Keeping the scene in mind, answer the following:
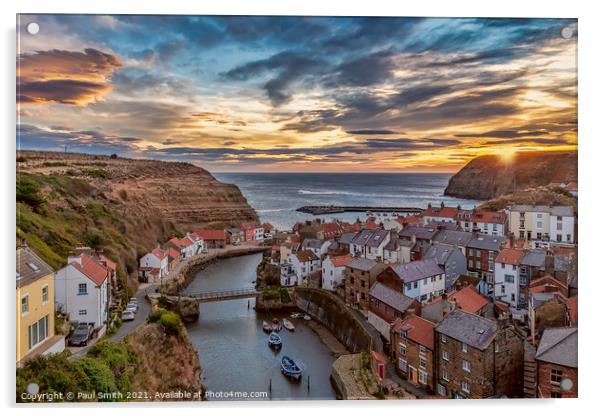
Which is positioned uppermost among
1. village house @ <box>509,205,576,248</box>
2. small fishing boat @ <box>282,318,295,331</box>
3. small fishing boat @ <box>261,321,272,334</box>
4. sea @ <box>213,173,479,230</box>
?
sea @ <box>213,173,479,230</box>

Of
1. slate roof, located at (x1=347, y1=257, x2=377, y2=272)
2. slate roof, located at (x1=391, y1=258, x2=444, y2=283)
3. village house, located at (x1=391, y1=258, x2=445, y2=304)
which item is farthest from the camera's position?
slate roof, located at (x1=347, y1=257, x2=377, y2=272)

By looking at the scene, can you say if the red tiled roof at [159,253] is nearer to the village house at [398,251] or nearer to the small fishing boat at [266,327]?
the small fishing boat at [266,327]

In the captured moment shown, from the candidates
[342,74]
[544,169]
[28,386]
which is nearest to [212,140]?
[342,74]

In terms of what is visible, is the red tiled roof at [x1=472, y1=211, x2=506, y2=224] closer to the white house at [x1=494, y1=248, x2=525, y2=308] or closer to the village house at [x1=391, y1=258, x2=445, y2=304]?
the white house at [x1=494, y1=248, x2=525, y2=308]

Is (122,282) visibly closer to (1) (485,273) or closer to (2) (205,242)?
(2) (205,242)

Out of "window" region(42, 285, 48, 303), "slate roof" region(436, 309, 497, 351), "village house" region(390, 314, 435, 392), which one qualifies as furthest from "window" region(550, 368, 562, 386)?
"window" region(42, 285, 48, 303)

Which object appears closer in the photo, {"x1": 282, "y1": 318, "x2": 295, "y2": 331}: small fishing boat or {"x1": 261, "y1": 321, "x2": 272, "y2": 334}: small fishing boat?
{"x1": 261, "y1": 321, "x2": 272, "y2": 334}: small fishing boat

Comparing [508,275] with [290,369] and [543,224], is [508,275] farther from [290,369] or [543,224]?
[290,369]
